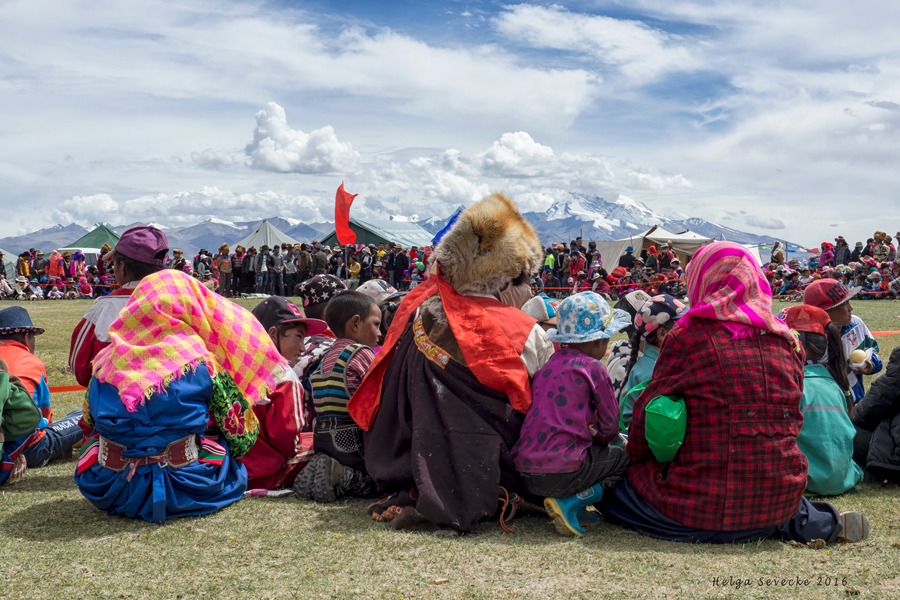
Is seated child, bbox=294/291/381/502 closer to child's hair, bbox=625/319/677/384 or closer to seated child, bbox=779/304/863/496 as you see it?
child's hair, bbox=625/319/677/384

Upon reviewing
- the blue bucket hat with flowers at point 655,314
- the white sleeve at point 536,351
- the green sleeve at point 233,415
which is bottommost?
the green sleeve at point 233,415

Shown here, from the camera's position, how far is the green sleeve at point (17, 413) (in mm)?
4133

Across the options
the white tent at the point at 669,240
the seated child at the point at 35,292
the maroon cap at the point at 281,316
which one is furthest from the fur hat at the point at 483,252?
the white tent at the point at 669,240

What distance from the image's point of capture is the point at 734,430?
3.19 meters

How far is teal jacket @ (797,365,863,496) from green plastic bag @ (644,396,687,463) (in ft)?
3.84

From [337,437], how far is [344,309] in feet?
2.63

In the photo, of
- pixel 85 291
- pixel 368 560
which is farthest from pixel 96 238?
pixel 368 560

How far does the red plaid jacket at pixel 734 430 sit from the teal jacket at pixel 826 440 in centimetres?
76

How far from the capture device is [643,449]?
353 cm

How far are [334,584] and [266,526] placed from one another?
83 cm

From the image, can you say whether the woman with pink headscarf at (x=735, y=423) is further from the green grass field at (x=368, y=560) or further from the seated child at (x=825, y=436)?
the seated child at (x=825, y=436)

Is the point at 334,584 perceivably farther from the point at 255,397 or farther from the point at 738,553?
the point at 738,553

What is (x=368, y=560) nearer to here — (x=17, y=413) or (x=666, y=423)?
(x=666, y=423)

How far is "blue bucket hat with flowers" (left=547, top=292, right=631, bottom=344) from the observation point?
3484mm
